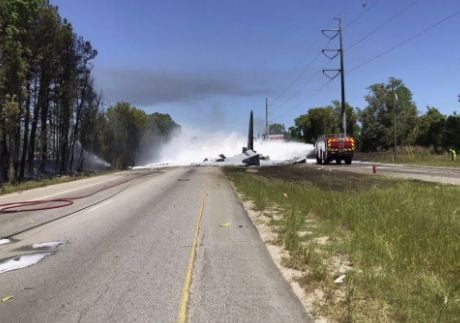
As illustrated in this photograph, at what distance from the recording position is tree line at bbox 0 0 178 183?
125 ft

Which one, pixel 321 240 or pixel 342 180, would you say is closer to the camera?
pixel 321 240

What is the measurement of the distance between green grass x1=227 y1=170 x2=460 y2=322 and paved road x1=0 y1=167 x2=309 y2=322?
678 mm

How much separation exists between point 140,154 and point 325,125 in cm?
4540

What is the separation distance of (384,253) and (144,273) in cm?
375

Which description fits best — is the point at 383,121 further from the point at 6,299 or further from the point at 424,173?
the point at 6,299

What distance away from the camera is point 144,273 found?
8.13 meters

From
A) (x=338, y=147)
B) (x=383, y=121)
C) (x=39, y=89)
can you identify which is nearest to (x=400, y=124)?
(x=383, y=121)

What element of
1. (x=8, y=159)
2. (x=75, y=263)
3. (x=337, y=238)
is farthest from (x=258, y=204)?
(x=8, y=159)

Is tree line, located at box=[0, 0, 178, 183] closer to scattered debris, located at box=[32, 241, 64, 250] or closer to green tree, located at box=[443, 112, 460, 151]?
scattered debris, located at box=[32, 241, 64, 250]

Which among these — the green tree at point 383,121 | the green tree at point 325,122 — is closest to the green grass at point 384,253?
the green tree at point 383,121

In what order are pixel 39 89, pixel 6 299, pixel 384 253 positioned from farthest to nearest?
1. pixel 39 89
2. pixel 384 253
3. pixel 6 299

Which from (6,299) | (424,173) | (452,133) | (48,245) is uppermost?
(452,133)

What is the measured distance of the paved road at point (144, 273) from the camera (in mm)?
6266

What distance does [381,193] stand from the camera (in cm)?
1695
